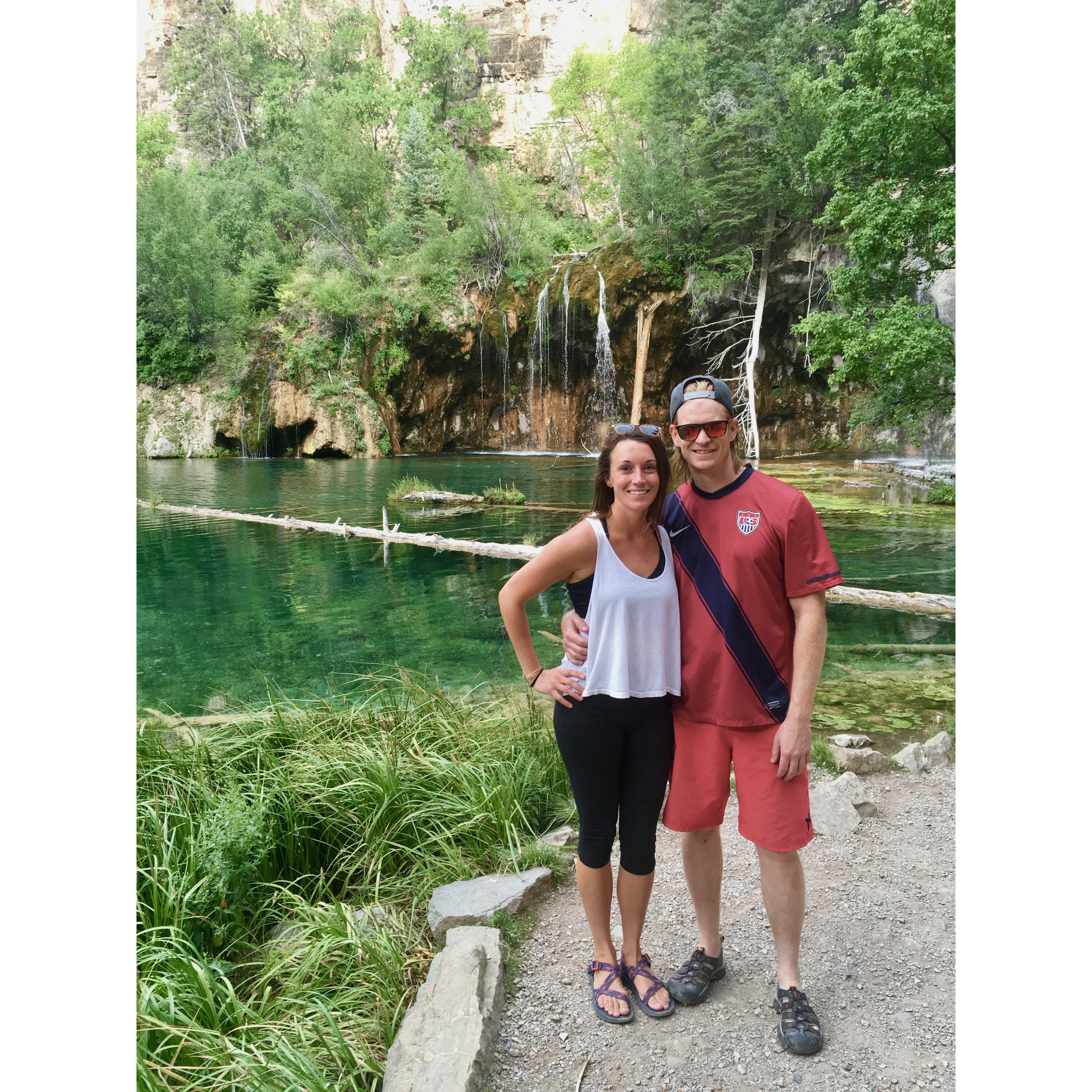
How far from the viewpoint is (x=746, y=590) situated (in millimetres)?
1691

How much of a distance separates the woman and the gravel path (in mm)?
378

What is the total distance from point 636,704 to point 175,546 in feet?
19.0

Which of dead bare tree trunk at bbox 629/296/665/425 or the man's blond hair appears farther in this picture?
dead bare tree trunk at bbox 629/296/665/425

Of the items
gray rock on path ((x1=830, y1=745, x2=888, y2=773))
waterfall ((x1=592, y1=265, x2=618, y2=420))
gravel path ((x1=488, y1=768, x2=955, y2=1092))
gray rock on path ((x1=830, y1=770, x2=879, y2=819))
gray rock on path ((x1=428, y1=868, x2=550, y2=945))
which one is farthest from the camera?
waterfall ((x1=592, y1=265, x2=618, y2=420))

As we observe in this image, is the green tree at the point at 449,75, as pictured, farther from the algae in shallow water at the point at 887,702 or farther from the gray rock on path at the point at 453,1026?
the gray rock on path at the point at 453,1026

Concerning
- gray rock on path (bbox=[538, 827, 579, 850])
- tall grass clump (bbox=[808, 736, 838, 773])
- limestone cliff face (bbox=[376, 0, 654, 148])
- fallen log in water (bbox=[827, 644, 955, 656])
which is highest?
limestone cliff face (bbox=[376, 0, 654, 148])

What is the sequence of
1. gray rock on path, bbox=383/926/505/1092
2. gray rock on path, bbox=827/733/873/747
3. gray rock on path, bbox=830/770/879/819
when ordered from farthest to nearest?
1. gray rock on path, bbox=827/733/873/747
2. gray rock on path, bbox=830/770/879/819
3. gray rock on path, bbox=383/926/505/1092

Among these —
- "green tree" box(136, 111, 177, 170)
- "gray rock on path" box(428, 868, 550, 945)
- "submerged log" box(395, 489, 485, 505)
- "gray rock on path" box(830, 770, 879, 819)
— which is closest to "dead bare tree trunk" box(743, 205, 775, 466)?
"submerged log" box(395, 489, 485, 505)

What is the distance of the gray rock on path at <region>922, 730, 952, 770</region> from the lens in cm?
365

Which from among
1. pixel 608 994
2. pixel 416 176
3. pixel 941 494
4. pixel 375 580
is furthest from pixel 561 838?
pixel 416 176

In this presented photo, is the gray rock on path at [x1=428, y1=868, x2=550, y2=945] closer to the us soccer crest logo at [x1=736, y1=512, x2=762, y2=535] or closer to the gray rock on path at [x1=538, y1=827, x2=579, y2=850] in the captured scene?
the gray rock on path at [x1=538, y1=827, x2=579, y2=850]

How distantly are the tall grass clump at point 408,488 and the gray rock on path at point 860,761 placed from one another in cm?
440

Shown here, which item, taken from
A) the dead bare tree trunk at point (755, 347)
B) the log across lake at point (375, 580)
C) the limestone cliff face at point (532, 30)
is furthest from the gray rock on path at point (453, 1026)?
the limestone cliff face at point (532, 30)

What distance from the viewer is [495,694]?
16.1ft
